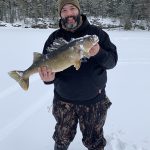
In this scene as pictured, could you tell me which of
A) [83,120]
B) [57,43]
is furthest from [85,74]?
[83,120]

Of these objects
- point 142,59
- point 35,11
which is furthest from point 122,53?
point 35,11

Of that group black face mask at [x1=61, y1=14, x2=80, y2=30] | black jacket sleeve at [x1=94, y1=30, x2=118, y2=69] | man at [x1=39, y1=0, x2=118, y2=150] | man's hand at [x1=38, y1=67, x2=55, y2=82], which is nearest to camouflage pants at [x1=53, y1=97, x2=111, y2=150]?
man at [x1=39, y1=0, x2=118, y2=150]

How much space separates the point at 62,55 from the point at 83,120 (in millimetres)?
860

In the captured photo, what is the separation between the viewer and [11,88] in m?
8.20

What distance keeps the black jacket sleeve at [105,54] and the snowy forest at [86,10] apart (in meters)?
51.7

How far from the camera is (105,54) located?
11.9 ft

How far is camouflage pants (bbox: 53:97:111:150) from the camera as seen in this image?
3.93 metres

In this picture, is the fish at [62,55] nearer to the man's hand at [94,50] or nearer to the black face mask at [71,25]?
the man's hand at [94,50]

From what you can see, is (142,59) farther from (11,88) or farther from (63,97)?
(63,97)

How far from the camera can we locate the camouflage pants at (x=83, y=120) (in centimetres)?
393

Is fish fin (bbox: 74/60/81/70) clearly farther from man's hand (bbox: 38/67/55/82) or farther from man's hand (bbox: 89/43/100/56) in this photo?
man's hand (bbox: 38/67/55/82)

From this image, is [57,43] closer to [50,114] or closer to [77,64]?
[77,64]

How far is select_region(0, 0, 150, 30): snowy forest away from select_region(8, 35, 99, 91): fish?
5175cm

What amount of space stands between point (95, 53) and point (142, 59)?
1026cm
